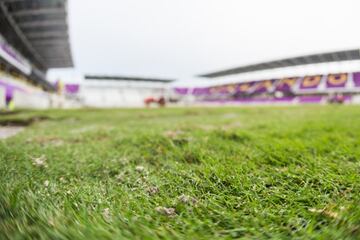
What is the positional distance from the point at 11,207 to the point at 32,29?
2687 centimetres

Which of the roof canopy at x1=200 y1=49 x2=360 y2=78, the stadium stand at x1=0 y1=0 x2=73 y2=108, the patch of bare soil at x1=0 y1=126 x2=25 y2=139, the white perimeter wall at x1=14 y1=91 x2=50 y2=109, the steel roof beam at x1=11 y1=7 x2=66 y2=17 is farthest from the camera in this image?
the roof canopy at x1=200 y1=49 x2=360 y2=78

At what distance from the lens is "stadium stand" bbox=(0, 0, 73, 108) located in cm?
1655

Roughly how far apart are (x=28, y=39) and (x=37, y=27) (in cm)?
458

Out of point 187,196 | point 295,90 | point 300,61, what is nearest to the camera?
point 187,196

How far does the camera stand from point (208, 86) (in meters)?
60.0

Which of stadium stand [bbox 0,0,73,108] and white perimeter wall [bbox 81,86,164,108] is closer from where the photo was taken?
stadium stand [bbox 0,0,73,108]

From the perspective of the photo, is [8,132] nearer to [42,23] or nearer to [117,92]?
[42,23]

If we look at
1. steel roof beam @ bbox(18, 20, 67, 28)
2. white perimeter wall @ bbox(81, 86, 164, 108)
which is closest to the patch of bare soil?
steel roof beam @ bbox(18, 20, 67, 28)

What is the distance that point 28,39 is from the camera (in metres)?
25.0

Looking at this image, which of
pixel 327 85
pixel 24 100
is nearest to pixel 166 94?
pixel 327 85

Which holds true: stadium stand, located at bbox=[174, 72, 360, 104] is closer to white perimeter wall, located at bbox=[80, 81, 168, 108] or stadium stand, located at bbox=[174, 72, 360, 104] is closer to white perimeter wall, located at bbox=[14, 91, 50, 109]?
white perimeter wall, located at bbox=[80, 81, 168, 108]

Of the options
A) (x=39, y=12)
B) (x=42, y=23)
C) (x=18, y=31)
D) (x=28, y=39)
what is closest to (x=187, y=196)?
(x=39, y=12)

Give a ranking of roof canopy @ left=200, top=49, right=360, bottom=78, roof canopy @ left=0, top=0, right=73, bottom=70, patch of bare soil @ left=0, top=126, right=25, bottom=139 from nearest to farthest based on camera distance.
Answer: patch of bare soil @ left=0, top=126, right=25, bottom=139 < roof canopy @ left=0, top=0, right=73, bottom=70 < roof canopy @ left=200, top=49, right=360, bottom=78

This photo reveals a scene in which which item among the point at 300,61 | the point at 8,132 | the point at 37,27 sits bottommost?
the point at 8,132
